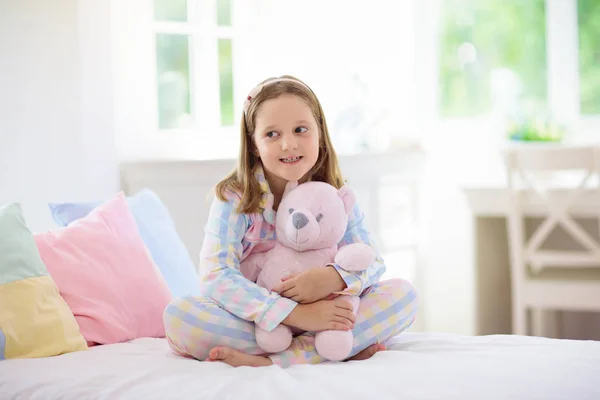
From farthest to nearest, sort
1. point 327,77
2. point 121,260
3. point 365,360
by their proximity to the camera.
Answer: point 327,77
point 121,260
point 365,360

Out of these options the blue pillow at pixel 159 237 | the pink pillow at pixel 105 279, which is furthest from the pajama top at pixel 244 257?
the blue pillow at pixel 159 237

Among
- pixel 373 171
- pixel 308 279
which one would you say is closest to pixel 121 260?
pixel 308 279

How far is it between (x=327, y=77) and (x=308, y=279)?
2103mm

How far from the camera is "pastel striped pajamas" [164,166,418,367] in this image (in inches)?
61.9

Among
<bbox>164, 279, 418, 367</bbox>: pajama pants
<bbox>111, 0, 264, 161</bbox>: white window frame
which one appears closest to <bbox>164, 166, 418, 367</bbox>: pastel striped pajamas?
<bbox>164, 279, 418, 367</bbox>: pajama pants

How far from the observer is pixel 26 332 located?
1.66m

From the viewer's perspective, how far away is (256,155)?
1766mm

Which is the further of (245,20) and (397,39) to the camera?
(397,39)

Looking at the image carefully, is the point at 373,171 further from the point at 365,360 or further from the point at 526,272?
the point at 365,360

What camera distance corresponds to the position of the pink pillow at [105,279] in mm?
1818

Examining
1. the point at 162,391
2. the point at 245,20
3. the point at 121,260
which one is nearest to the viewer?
the point at 162,391

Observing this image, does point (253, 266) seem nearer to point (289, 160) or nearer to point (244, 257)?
point (244, 257)

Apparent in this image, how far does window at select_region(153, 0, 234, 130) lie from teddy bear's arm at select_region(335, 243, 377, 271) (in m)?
1.55

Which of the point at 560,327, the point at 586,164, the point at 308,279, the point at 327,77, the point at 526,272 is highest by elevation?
the point at 327,77
